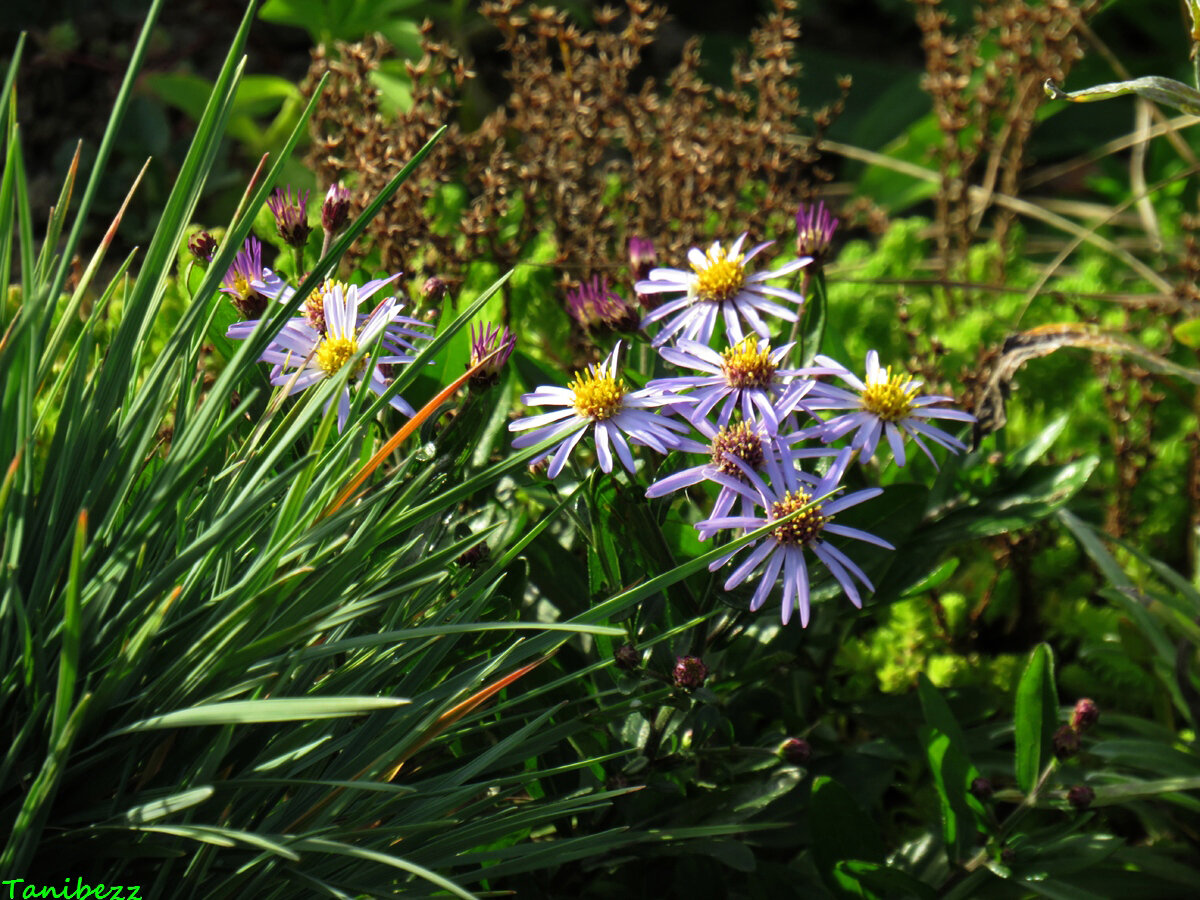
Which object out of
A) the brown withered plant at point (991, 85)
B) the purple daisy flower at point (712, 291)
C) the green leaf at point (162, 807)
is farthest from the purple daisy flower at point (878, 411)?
the brown withered plant at point (991, 85)

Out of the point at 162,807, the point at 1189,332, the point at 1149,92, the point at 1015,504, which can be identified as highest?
the point at 1149,92

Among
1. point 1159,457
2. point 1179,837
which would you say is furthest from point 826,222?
point 1159,457

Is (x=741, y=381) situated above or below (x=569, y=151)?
below

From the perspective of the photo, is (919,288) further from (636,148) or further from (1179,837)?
(1179,837)

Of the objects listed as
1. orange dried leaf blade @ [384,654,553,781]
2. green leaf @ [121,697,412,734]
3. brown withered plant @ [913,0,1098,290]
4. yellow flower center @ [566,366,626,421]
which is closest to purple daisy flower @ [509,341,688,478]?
yellow flower center @ [566,366,626,421]

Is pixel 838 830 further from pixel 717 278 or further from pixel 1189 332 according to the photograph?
pixel 1189 332

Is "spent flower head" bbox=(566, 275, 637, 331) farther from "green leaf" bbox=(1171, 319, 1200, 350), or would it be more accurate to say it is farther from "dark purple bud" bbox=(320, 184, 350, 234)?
"green leaf" bbox=(1171, 319, 1200, 350)

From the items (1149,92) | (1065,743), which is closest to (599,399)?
(1065,743)
